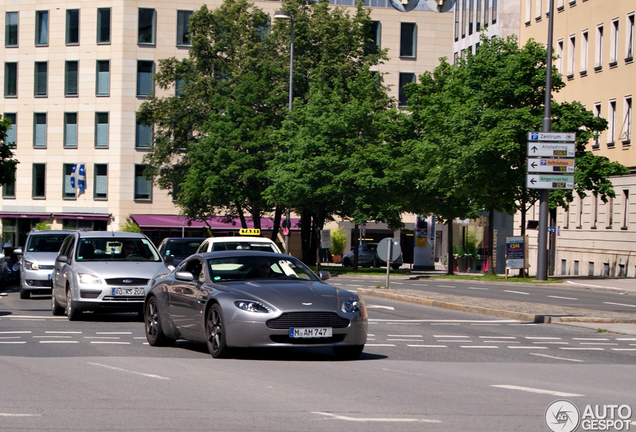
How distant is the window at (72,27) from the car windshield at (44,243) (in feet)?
168

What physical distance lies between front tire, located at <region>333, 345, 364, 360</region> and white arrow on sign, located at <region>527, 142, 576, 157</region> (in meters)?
24.4

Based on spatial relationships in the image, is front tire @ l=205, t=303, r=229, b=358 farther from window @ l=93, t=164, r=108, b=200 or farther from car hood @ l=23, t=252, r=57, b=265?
window @ l=93, t=164, r=108, b=200

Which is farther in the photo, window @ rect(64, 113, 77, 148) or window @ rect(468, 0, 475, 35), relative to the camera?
window @ rect(468, 0, 475, 35)

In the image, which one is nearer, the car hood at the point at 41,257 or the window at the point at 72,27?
the car hood at the point at 41,257

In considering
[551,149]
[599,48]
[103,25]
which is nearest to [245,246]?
[551,149]

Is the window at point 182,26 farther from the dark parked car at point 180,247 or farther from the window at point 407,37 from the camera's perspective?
the dark parked car at point 180,247

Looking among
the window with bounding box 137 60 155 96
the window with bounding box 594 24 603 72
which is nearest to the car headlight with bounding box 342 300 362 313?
the window with bounding box 594 24 603 72

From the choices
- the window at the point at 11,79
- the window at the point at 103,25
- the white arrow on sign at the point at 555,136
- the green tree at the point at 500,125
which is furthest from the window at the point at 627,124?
the window at the point at 11,79

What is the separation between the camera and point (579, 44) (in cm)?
Result: 5588

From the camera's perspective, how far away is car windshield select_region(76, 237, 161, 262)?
1916 centimetres

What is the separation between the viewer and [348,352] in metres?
12.4

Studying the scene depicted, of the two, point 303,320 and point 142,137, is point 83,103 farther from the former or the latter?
point 303,320

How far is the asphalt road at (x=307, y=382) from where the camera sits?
7676 millimetres

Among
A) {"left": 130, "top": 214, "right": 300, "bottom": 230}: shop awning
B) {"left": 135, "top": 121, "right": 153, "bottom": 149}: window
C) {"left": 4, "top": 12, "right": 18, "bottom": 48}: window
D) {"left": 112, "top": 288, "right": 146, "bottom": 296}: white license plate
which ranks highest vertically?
{"left": 4, "top": 12, "right": 18, "bottom": 48}: window
